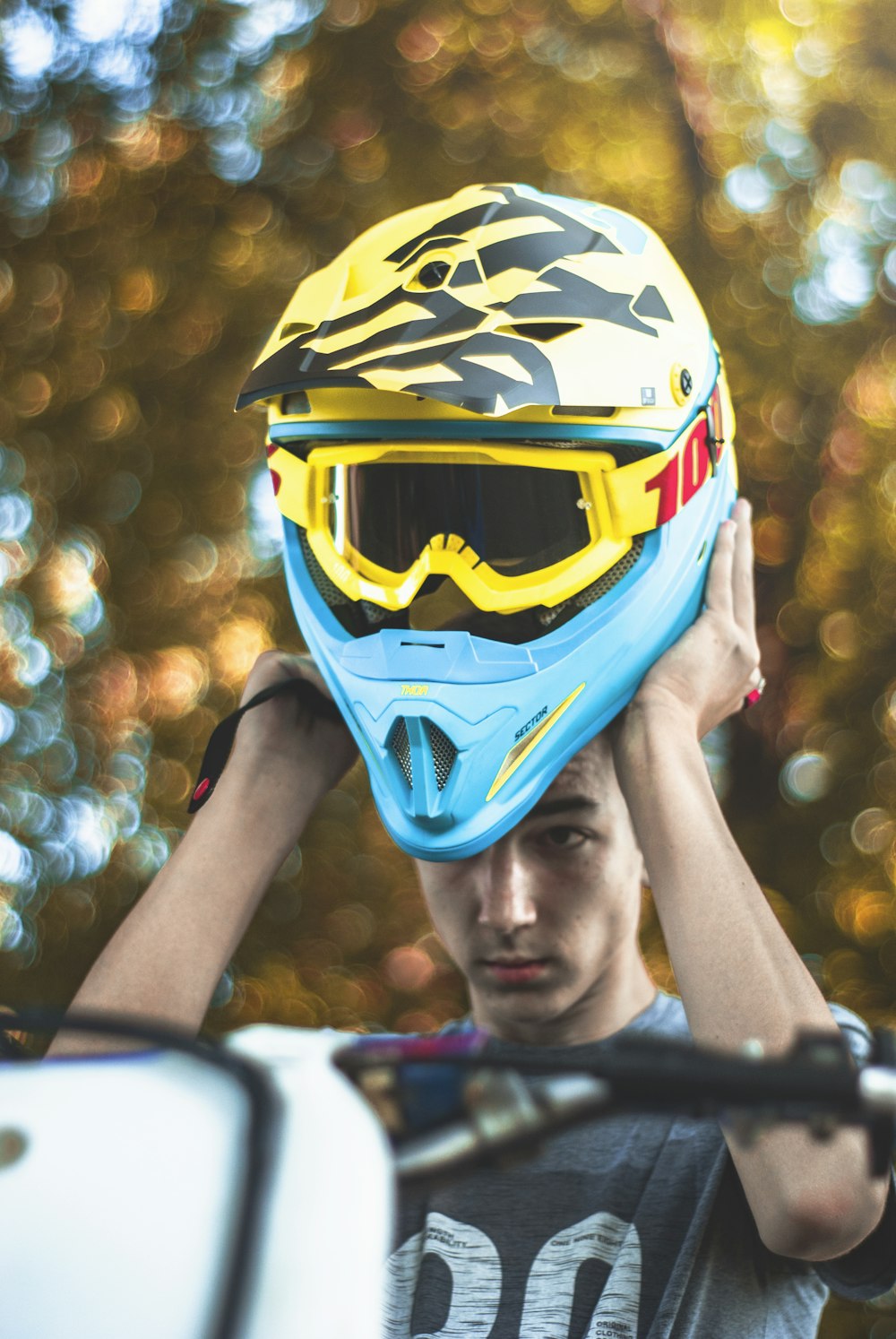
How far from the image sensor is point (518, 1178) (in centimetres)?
130

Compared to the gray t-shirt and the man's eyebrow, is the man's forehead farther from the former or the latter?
the gray t-shirt

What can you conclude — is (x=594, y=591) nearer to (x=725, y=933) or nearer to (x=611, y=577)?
(x=611, y=577)

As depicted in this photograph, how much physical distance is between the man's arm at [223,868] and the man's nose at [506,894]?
0.23 meters

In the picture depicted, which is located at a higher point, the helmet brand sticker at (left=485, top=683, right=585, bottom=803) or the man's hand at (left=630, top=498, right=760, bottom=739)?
the helmet brand sticker at (left=485, top=683, right=585, bottom=803)

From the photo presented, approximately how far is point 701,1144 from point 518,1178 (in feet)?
0.58

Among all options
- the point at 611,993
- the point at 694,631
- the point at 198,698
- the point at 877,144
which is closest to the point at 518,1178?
the point at 611,993

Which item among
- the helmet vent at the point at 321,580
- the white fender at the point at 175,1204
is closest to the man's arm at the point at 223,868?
the helmet vent at the point at 321,580

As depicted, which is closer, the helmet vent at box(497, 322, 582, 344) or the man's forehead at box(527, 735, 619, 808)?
the helmet vent at box(497, 322, 582, 344)

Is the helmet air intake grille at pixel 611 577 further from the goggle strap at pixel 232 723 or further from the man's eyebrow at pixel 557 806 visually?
the goggle strap at pixel 232 723

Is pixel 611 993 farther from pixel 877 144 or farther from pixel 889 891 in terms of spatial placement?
pixel 877 144

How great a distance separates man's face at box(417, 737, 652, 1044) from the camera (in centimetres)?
138

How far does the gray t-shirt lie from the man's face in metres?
0.15

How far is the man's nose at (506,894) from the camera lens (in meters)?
1.37

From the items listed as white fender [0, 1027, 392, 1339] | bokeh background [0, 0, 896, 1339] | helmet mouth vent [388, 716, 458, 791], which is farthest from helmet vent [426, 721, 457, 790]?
bokeh background [0, 0, 896, 1339]
